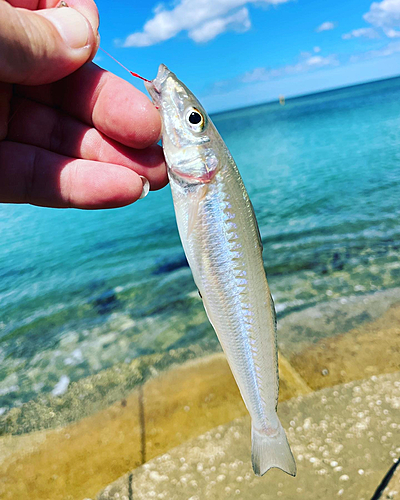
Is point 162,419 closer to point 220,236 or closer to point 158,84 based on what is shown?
point 220,236

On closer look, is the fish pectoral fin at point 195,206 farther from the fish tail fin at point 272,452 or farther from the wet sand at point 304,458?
the wet sand at point 304,458

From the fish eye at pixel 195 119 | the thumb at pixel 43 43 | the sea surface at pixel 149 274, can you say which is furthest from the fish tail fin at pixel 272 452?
the sea surface at pixel 149 274

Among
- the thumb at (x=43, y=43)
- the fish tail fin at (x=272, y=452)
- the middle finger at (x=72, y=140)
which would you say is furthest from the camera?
the middle finger at (x=72, y=140)

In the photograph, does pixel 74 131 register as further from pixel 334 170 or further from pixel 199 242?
pixel 334 170

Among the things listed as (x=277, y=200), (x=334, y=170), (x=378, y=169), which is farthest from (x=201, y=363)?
(x=334, y=170)

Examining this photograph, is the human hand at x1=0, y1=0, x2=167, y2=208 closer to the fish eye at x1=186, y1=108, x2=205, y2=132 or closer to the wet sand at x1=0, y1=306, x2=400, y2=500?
the fish eye at x1=186, y1=108, x2=205, y2=132

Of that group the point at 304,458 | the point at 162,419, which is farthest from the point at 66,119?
the point at 304,458

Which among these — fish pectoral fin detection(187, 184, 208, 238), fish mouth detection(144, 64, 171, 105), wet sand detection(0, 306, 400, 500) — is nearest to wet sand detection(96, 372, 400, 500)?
wet sand detection(0, 306, 400, 500)
